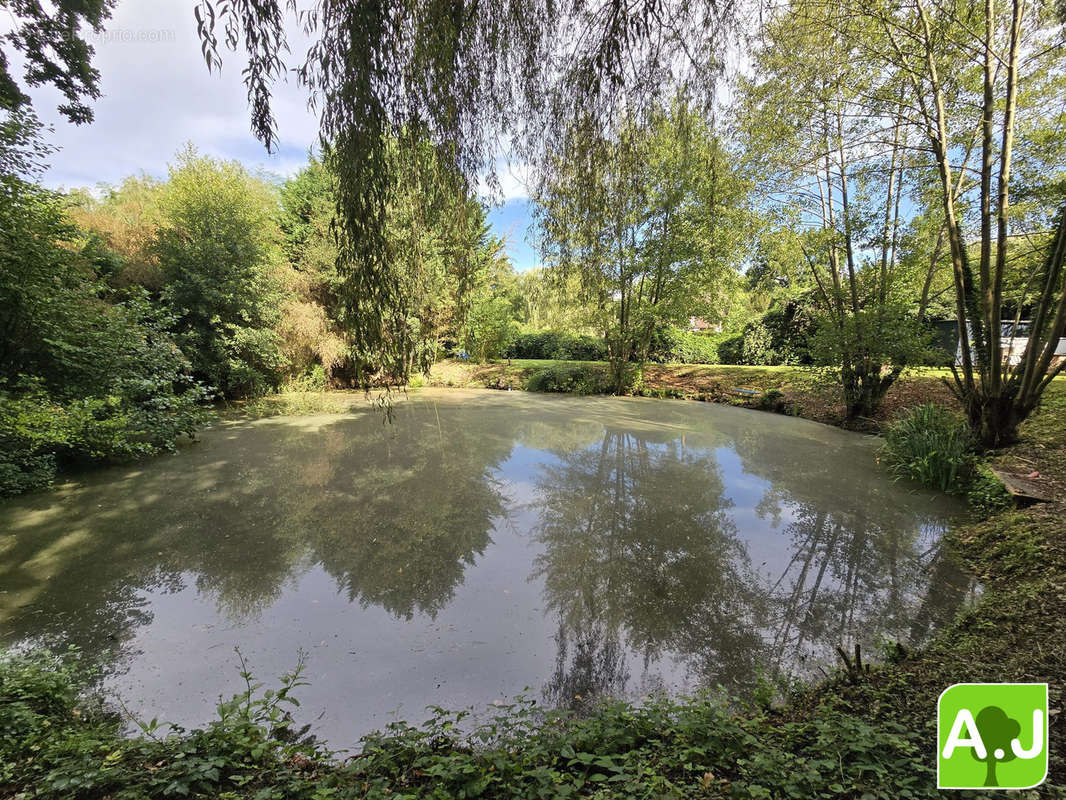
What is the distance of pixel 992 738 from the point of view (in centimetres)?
127

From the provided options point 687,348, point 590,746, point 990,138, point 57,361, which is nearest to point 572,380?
point 687,348

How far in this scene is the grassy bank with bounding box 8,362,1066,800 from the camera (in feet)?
4.02

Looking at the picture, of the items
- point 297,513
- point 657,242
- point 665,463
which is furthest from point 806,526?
point 657,242

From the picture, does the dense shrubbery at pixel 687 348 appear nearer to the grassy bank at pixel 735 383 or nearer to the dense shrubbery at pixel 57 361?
the grassy bank at pixel 735 383

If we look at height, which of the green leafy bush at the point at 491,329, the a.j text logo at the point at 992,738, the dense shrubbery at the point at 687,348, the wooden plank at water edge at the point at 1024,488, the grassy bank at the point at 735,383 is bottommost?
the wooden plank at water edge at the point at 1024,488

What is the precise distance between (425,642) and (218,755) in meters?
1.06

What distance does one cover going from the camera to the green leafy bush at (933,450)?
4680 millimetres

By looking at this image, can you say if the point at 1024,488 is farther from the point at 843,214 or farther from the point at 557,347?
the point at 557,347

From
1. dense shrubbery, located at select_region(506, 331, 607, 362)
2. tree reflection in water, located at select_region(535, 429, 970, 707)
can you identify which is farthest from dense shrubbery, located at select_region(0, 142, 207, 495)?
dense shrubbery, located at select_region(506, 331, 607, 362)

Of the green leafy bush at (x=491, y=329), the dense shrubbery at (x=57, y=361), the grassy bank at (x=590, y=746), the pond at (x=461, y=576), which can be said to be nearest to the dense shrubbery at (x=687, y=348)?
the green leafy bush at (x=491, y=329)

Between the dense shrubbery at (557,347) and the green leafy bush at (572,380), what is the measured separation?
6.77 feet

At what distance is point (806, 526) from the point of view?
3.96 metres

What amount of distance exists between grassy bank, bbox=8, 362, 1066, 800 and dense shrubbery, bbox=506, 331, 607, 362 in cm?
1389

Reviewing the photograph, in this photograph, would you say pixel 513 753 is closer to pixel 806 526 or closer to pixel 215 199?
pixel 806 526
